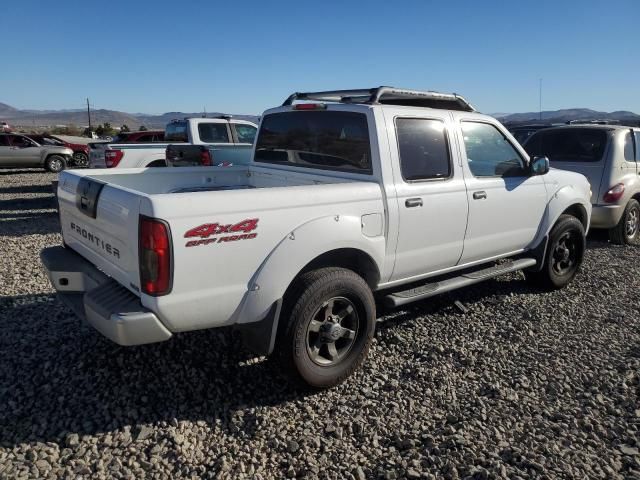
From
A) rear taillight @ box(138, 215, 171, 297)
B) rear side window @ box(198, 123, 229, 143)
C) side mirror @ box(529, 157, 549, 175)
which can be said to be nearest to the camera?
rear taillight @ box(138, 215, 171, 297)

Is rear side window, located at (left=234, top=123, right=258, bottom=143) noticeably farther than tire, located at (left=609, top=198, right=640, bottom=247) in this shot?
Yes

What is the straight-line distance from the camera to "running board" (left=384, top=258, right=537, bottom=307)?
3.80 metres

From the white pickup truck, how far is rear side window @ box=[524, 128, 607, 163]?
5087 millimetres

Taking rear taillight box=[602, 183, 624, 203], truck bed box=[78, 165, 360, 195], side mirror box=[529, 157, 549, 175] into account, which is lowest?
rear taillight box=[602, 183, 624, 203]

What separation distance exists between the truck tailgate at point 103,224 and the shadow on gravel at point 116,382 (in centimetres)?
77

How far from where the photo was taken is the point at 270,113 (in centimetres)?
474

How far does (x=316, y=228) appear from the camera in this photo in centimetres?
316

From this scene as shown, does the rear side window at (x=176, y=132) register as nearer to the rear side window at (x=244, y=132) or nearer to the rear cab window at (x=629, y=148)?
the rear side window at (x=244, y=132)

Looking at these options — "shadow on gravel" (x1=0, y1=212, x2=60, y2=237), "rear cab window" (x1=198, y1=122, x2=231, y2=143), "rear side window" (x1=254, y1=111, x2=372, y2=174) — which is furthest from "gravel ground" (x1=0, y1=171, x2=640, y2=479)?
"rear cab window" (x1=198, y1=122, x2=231, y2=143)

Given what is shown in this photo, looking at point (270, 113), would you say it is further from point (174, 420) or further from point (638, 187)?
point (638, 187)

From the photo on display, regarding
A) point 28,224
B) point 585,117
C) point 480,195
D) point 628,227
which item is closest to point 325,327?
point 480,195

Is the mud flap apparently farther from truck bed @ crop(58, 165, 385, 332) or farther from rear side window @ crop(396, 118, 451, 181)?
rear side window @ crop(396, 118, 451, 181)

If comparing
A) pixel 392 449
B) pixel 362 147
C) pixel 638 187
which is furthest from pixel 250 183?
pixel 638 187

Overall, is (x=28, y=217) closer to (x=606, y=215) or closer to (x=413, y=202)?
(x=413, y=202)
